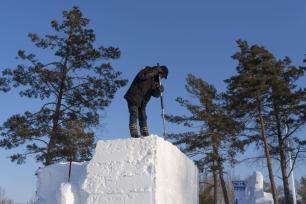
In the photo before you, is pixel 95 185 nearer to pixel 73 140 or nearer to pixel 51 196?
pixel 51 196

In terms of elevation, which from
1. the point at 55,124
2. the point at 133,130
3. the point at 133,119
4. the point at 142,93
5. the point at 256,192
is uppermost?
the point at 55,124

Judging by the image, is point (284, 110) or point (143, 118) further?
point (284, 110)

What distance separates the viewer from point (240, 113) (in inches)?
822

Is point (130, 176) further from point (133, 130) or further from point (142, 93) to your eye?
point (142, 93)

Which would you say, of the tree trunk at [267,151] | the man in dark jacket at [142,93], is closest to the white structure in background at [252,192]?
the tree trunk at [267,151]

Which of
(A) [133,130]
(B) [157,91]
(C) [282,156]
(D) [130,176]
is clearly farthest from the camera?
(C) [282,156]

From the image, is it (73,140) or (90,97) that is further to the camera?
(90,97)

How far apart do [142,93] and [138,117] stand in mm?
462

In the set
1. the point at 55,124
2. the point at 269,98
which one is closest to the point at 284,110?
the point at 269,98

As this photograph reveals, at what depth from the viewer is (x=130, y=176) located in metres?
6.40

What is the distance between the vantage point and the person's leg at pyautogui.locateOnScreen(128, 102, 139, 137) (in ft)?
23.3

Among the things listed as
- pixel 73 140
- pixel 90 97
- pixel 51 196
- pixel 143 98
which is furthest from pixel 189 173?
pixel 90 97

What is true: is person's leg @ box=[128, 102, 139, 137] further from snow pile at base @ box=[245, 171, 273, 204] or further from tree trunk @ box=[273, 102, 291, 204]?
tree trunk @ box=[273, 102, 291, 204]

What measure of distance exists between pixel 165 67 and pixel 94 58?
12077mm
